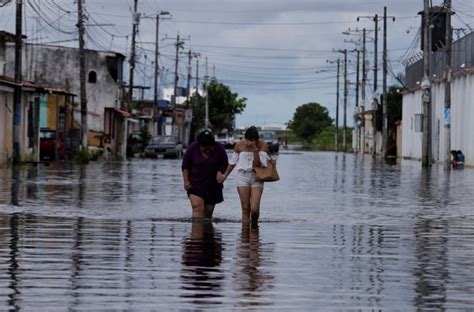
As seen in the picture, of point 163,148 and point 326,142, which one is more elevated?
point 326,142

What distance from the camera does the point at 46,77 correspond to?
276 ft

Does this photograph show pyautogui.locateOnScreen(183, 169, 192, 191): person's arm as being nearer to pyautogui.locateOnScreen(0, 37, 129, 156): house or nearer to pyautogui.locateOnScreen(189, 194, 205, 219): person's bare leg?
pyautogui.locateOnScreen(189, 194, 205, 219): person's bare leg

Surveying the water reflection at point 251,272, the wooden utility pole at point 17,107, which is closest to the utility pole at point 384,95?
the wooden utility pole at point 17,107

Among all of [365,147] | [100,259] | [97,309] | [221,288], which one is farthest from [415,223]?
[365,147]

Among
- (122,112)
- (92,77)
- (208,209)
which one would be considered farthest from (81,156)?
(208,209)

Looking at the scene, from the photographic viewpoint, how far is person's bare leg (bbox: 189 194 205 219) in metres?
19.3

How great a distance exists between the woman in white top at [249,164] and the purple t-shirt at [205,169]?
0.20 m

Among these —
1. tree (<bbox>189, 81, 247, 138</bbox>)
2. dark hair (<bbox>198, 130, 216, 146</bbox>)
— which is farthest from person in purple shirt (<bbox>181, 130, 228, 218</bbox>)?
tree (<bbox>189, 81, 247, 138</bbox>)

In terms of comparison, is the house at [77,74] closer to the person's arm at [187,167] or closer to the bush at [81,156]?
the bush at [81,156]

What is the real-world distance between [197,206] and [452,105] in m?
53.7

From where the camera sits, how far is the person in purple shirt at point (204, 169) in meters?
19.0

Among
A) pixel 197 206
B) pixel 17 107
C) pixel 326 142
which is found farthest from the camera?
pixel 326 142

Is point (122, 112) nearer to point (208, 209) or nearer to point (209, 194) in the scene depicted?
point (208, 209)

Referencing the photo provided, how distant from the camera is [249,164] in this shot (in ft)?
63.1
